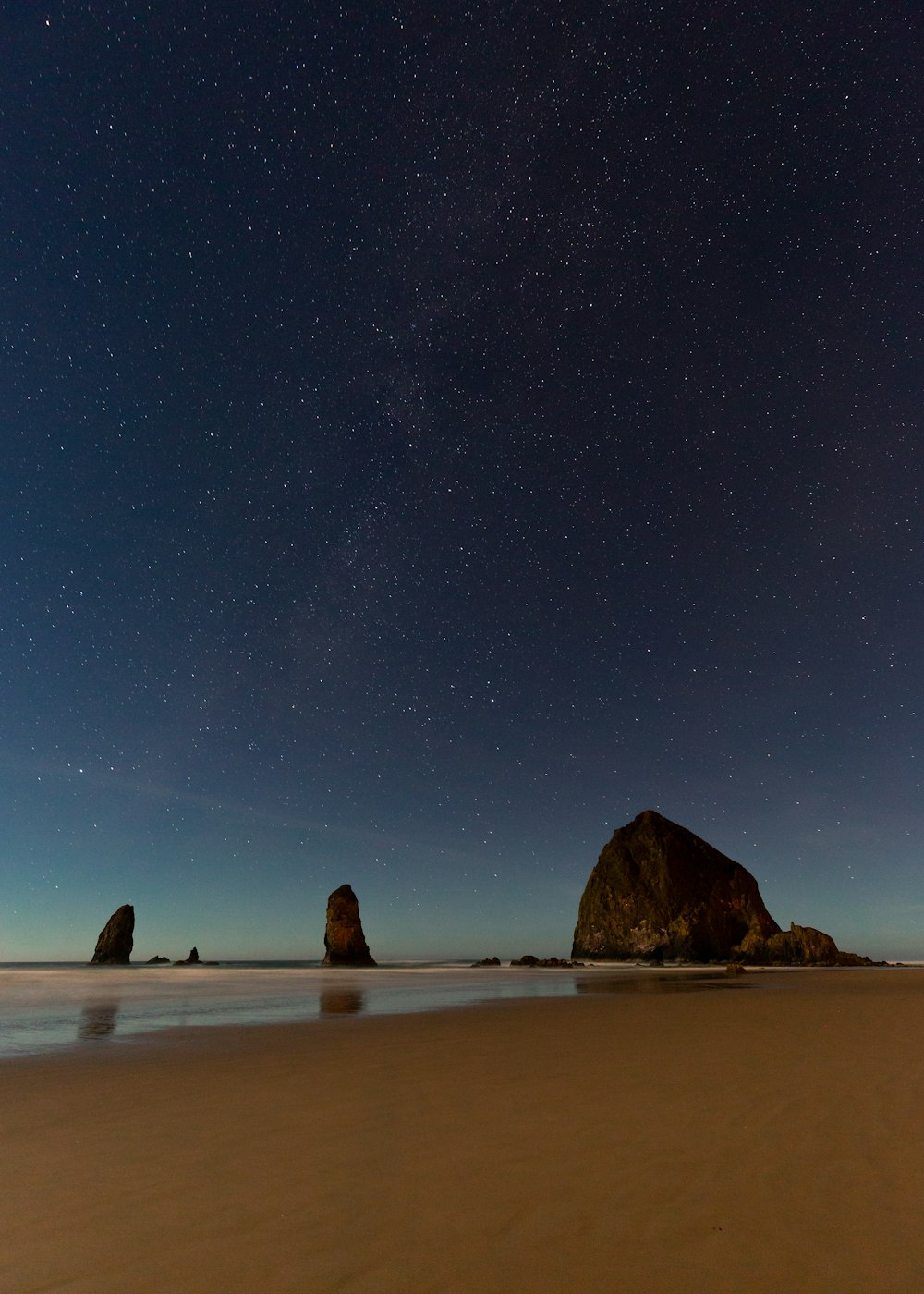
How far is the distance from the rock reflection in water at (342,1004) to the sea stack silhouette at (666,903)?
240 feet

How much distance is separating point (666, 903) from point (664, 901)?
0.47m

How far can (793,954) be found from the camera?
75.9m

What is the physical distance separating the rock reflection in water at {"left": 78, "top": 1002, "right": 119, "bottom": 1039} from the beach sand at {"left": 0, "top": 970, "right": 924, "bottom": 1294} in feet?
13.1

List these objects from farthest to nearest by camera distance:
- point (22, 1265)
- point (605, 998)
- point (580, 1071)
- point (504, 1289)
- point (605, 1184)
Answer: point (605, 998) → point (580, 1071) → point (605, 1184) → point (22, 1265) → point (504, 1289)

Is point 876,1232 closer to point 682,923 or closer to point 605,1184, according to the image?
point 605,1184

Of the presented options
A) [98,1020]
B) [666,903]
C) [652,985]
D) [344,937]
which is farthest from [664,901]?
[98,1020]

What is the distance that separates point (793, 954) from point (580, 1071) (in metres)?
80.4

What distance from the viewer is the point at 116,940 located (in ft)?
396

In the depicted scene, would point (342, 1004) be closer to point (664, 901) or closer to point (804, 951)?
point (804, 951)

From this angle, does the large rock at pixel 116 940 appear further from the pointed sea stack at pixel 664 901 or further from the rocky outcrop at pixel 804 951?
the rocky outcrop at pixel 804 951

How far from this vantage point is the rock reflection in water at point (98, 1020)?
547 inches

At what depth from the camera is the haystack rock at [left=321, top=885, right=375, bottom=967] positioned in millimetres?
95875

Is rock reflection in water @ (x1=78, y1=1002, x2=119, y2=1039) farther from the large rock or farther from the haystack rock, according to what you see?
the large rock

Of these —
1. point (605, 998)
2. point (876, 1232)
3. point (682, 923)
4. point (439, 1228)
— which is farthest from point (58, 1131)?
point (682, 923)
